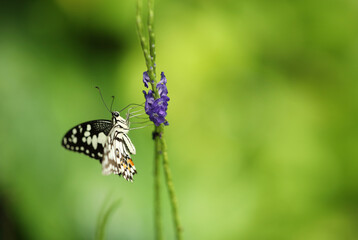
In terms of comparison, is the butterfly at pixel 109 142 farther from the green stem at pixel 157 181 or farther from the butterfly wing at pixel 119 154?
the green stem at pixel 157 181

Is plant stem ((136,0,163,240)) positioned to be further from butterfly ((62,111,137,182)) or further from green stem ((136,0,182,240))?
butterfly ((62,111,137,182))

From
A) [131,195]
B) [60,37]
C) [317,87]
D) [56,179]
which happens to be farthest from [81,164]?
[317,87]

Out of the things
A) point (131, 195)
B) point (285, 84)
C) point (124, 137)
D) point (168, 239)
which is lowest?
point (168, 239)

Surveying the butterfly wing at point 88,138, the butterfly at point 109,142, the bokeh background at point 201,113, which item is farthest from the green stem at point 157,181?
the bokeh background at point 201,113

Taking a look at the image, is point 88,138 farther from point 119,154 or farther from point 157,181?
point 157,181

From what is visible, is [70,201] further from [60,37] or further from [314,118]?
[314,118]
